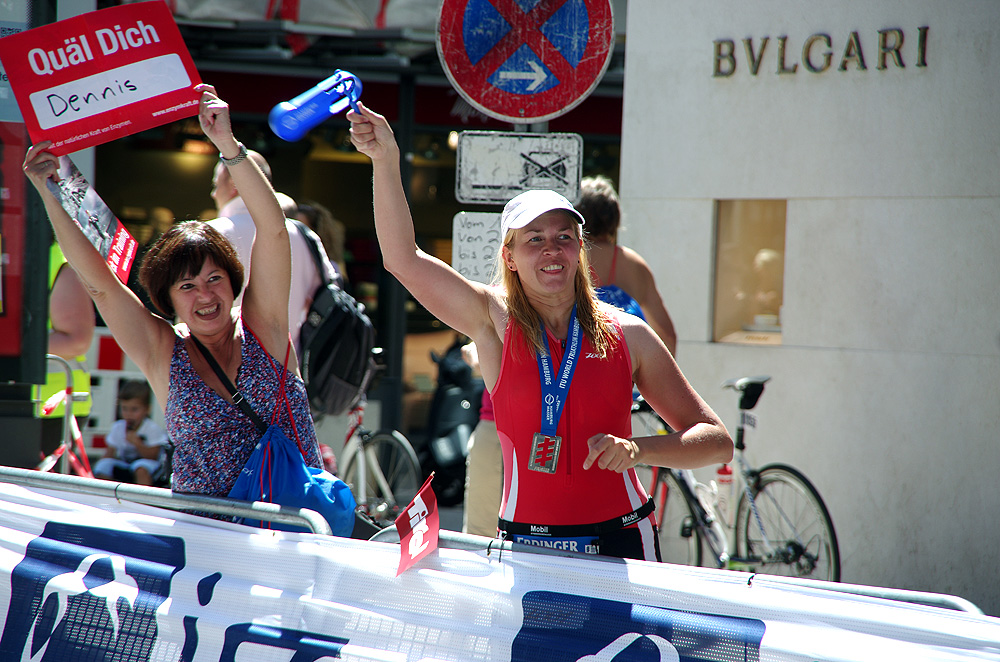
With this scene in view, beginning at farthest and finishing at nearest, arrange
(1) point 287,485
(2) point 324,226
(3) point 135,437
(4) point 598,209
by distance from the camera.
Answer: (3) point 135,437 < (2) point 324,226 < (4) point 598,209 < (1) point 287,485

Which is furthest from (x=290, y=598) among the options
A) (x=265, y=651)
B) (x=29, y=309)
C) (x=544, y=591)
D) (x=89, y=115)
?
(x=29, y=309)

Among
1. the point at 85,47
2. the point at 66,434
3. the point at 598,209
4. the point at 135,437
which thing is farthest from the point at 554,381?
the point at 135,437

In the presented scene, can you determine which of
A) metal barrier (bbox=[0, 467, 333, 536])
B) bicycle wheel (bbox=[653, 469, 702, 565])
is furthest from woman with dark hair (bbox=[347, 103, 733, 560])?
bicycle wheel (bbox=[653, 469, 702, 565])

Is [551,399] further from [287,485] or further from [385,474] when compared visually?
[385,474]

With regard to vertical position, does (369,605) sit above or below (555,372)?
below

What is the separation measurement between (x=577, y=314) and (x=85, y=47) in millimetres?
1796

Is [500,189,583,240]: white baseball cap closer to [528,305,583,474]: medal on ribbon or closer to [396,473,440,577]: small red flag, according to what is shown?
[528,305,583,474]: medal on ribbon

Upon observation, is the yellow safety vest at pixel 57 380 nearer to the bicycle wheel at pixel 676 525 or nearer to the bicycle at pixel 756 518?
the bicycle at pixel 756 518

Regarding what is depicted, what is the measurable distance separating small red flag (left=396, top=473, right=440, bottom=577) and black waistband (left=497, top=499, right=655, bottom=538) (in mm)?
272

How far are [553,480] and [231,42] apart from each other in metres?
7.42

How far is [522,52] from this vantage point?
4109 millimetres

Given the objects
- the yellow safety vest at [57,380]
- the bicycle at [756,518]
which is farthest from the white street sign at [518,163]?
the yellow safety vest at [57,380]

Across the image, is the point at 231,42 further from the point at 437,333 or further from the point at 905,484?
the point at 905,484

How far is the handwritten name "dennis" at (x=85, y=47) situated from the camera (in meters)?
3.06
